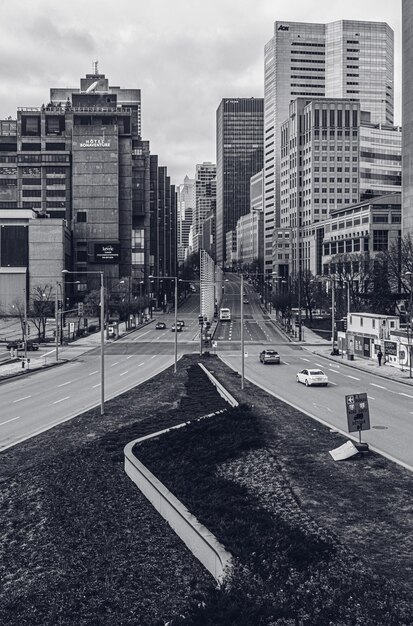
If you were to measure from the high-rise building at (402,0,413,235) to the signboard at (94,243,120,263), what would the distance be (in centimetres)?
6805

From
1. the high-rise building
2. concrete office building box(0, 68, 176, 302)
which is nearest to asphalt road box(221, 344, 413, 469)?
the high-rise building

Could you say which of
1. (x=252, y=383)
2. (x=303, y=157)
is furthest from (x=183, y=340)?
A: (x=303, y=157)

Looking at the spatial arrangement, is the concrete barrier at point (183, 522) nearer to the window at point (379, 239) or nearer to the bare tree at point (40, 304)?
the bare tree at point (40, 304)

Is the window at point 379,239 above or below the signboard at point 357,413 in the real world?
above

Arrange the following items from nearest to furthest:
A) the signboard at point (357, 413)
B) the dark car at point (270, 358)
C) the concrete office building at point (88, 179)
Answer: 1. the signboard at point (357, 413)
2. the dark car at point (270, 358)
3. the concrete office building at point (88, 179)

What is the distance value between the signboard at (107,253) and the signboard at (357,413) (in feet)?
428

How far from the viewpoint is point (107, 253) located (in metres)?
149

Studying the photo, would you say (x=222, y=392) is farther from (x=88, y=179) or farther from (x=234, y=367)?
(x=88, y=179)

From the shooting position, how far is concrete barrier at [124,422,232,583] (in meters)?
13.0

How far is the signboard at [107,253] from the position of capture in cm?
14862

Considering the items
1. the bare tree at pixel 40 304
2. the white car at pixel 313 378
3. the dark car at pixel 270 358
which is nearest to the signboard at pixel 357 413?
the white car at pixel 313 378

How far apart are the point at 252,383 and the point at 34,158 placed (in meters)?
134

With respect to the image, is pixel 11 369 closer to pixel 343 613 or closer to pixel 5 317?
pixel 343 613

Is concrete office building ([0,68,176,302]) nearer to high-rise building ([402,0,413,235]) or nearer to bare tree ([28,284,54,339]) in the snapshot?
bare tree ([28,284,54,339])
